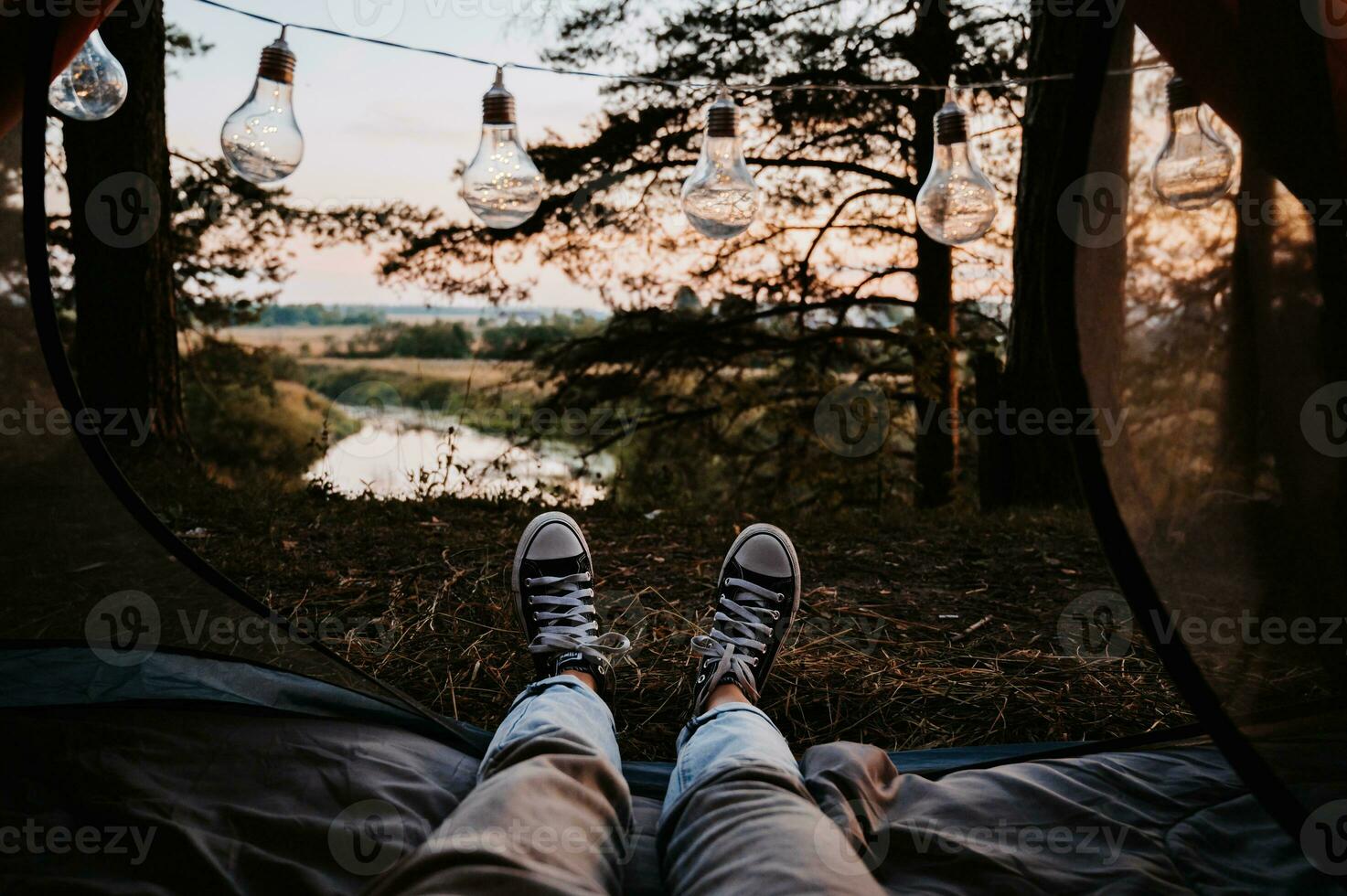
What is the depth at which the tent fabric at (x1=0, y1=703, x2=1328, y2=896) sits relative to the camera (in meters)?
0.98

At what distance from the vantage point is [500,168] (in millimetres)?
1500

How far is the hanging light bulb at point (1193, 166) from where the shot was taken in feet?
3.16

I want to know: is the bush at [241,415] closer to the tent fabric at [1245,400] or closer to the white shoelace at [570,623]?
the white shoelace at [570,623]

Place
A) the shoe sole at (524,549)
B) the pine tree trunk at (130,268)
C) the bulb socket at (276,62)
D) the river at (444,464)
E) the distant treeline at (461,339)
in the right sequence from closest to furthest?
the bulb socket at (276,62) < the shoe sole at (524,549) < the pine tree trunk at (130,268) < the river at (444,464) < the distant treeline at (461,339)

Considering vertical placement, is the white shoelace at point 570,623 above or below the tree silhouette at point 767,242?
below

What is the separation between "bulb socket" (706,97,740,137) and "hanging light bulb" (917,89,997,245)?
1.34ft

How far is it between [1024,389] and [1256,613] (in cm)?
315

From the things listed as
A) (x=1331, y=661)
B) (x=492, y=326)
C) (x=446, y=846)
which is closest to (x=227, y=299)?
(x=492, y=326)

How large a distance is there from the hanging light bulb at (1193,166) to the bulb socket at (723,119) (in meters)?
0.80

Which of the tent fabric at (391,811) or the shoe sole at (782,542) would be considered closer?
the tent fabric at (391,811)

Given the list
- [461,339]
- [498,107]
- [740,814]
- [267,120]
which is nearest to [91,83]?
[267,120]

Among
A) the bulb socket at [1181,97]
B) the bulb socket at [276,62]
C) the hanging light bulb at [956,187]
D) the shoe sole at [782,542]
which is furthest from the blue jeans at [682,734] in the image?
the bulb socket at [276,62]

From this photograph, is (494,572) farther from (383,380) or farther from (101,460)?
(383,380)

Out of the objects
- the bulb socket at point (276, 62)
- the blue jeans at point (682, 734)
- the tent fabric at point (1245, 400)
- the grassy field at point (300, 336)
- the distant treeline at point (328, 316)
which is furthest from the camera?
the distant treeline at point (328, 316)
